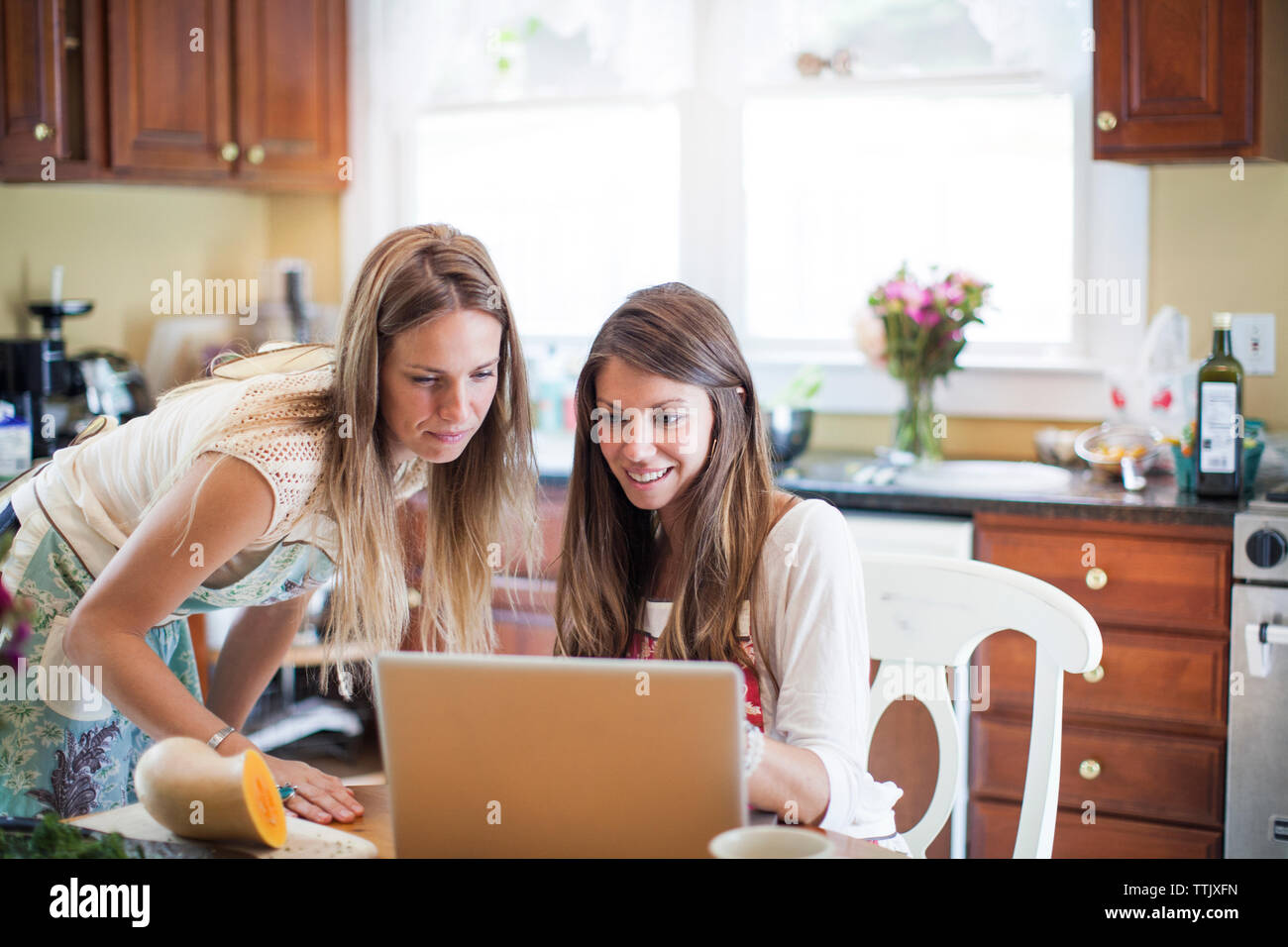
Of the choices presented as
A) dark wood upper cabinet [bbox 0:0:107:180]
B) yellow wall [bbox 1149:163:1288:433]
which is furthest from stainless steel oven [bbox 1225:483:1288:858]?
dark wood upper cabinet [bbox 0:0:107:180]

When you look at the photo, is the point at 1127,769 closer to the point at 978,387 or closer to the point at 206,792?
the point at 978,387

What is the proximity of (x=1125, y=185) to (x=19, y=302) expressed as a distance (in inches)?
102

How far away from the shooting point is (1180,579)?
2365 millimetres

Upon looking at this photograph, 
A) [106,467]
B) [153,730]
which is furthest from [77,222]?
[153,730]

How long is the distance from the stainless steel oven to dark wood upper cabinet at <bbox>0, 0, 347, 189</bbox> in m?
2.41

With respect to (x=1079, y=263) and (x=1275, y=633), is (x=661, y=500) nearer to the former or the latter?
(x=1275, y=633)

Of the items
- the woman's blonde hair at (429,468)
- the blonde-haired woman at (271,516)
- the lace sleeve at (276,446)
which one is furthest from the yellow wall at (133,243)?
the lace sleeve at (276,446)

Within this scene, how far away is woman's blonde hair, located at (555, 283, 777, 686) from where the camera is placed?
1426 mm

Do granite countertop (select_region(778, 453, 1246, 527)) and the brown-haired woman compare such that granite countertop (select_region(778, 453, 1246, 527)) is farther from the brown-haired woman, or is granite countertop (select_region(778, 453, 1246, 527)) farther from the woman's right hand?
the woman's right hand

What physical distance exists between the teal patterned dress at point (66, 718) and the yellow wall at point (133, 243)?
1.74 meters

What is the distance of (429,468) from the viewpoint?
1685 mm

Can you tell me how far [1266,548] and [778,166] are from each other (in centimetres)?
154

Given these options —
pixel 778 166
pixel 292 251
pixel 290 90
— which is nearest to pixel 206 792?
pixel 778 166
